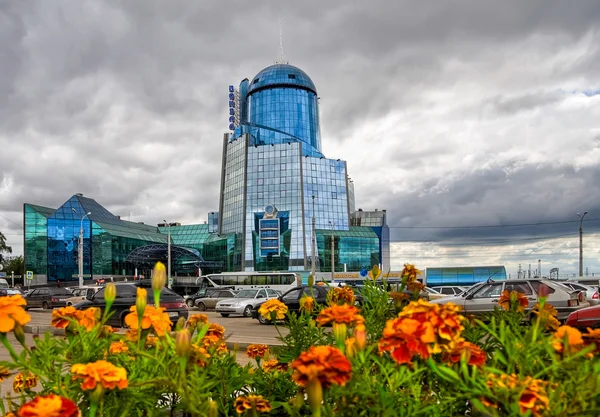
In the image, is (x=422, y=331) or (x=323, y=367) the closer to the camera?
(x=323, y=367)

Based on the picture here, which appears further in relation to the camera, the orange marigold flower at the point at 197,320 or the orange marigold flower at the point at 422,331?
the orange marigold flower at the point at 197,320

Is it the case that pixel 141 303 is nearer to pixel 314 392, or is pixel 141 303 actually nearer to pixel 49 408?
pixel 49 408

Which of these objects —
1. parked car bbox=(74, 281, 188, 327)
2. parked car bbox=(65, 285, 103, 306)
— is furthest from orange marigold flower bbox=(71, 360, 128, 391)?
parked car bbox=(65, 285, 103, 306)

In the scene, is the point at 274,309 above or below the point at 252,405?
above

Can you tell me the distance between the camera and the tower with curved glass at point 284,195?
77562 mm

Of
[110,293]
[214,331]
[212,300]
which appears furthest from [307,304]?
[212,300]

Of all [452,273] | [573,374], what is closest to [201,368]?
[573,374]

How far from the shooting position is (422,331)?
5.36ft

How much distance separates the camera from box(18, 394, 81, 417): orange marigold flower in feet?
4.47

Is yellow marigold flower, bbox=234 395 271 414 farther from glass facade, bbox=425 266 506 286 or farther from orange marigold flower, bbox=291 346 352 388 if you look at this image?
glass facade, bbox=425 266 506 286

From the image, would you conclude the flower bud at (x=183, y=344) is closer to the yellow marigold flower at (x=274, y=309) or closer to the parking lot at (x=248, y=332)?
the yellow marigold flower at (x=274, y=309)

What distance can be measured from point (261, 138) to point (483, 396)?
89.8m

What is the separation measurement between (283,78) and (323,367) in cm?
9650

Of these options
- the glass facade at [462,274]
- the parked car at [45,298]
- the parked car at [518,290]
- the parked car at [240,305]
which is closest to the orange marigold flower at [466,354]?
the parked car at [518,290]
